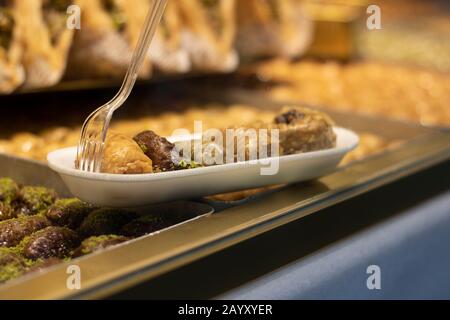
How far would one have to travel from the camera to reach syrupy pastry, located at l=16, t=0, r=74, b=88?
206 cm

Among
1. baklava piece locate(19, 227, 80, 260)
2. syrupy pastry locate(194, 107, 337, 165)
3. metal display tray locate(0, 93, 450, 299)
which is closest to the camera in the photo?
metal display tray locate(0, 93, 450, 299)

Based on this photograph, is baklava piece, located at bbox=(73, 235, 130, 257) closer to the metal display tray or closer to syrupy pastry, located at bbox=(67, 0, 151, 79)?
the metal display tray

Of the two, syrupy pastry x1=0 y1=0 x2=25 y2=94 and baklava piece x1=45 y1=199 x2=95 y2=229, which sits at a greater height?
syrupy pastry x1=0 y1=0 x2=25 y2=94

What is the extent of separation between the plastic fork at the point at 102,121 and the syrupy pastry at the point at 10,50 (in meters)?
0.68

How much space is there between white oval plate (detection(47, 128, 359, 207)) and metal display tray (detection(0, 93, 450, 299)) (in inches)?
2.0

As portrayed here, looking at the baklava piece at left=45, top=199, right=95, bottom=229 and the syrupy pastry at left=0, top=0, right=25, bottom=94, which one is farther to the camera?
the syrupy pastry at left=0, top=0, right=25, bottom=94

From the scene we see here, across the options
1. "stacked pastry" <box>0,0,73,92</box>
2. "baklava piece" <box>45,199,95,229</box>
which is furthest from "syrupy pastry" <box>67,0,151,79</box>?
"baklava piece" <box>45,199,95,229</box>

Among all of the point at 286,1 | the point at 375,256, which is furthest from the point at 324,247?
the point at 286,1

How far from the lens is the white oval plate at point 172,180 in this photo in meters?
1.29

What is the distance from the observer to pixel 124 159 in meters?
1.30

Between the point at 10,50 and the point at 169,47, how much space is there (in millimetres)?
656

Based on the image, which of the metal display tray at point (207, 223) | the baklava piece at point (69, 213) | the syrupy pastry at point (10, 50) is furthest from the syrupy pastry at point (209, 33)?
the baklava piece at point (69, 213)

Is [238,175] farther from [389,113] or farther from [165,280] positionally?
[389,113]

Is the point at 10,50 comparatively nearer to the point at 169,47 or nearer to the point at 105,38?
the point at 105,38
